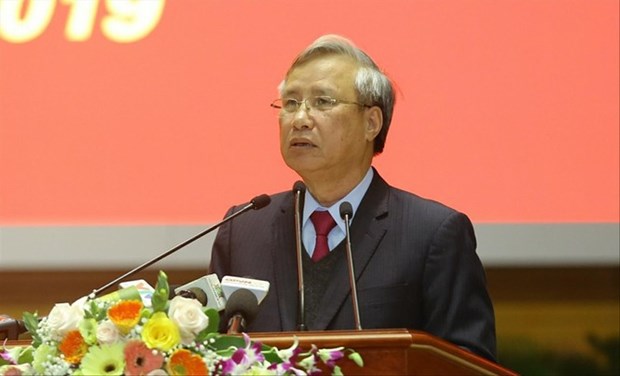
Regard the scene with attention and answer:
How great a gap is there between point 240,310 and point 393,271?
0.61 metres

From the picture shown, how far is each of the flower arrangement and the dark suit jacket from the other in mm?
834

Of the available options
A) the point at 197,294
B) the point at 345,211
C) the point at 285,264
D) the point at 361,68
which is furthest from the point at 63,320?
the point at 361,68

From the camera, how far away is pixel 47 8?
325cm

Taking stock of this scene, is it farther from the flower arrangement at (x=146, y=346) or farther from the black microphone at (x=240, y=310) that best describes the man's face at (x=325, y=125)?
the flower arrangement at (x=146, y=346)

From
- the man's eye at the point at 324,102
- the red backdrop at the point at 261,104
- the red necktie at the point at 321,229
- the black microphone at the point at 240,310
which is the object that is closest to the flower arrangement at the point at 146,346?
the black microphone at the point at 240,310

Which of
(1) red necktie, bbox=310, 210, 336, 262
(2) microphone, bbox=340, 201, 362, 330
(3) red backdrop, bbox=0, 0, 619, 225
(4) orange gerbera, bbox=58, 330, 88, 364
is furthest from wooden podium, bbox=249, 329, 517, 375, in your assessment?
(3) red backdrop, bbox=0, 0, 619, 225

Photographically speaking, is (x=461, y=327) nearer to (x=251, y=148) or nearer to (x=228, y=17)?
(x=251, y=148)

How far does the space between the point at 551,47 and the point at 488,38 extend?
0.62ft

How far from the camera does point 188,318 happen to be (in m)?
1.61

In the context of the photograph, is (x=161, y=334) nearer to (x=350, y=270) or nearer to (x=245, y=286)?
(x=245, y=286)

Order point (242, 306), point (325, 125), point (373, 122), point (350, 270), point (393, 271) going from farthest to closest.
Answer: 1. point (373, 122)
2. point (325, 125)
3. point (393, 271)
4. point (350, 270)
5. point (242, 306)

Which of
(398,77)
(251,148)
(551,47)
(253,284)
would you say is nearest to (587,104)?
(551,47)

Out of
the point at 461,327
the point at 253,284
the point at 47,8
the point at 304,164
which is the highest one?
the point at 47,8

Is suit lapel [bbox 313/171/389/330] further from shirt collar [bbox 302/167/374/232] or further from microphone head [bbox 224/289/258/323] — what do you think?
microphone head [bbox 224/289/258/323]
